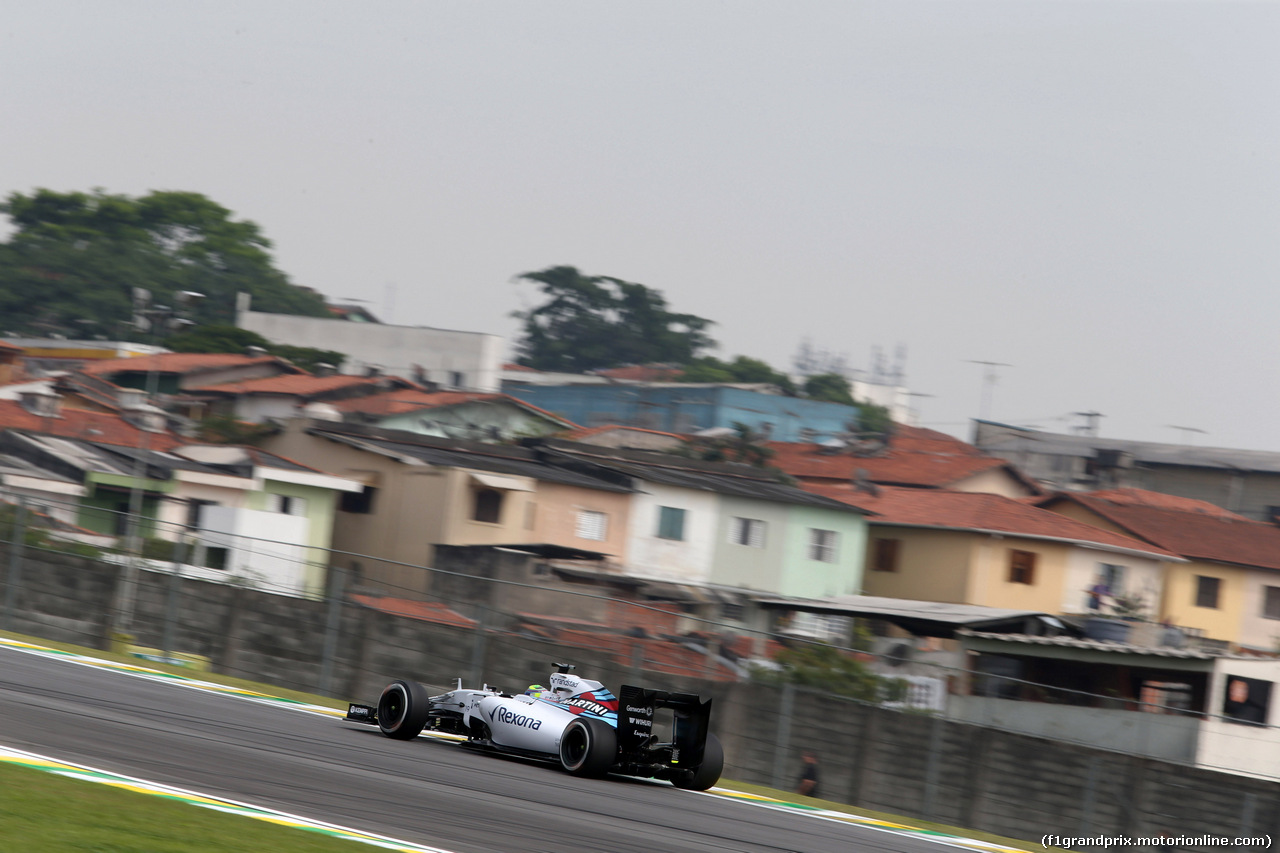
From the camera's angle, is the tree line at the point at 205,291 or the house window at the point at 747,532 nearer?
the house window at the point at 747,532

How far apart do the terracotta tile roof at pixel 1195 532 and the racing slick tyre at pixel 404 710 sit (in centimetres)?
4053

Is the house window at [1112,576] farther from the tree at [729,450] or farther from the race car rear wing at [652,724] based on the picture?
the race car rear wing at [652,724]

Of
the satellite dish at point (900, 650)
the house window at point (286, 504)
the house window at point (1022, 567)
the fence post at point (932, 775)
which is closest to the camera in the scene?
the fence post at point (932, 775)

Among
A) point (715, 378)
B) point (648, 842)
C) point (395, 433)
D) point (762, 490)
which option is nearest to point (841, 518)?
point (762, 490)

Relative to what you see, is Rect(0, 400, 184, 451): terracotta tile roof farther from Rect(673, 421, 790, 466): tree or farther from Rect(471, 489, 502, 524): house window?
Rect(673, 421, 790, 466): tree

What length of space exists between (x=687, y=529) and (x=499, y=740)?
31108mm

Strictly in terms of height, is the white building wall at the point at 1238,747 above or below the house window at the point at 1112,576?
below

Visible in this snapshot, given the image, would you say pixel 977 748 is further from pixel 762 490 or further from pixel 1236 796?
pixel 762 490

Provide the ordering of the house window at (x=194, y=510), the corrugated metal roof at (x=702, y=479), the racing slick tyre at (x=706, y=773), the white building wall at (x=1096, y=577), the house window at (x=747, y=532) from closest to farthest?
the racing slick tyre at (x=706, y=773) → the house window at (x=194, y=510) → the corrugated metal roof at (x=702, y=479) → the house window at (x=747, y=532) → the white building wall at (x=1096, y=577)

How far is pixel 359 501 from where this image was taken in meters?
40.1

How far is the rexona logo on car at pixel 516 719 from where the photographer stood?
1210cm

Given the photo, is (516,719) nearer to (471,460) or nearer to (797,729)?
(797,729)

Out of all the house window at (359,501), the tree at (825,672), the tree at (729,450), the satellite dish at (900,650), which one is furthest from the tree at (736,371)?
the tree at (825,672)

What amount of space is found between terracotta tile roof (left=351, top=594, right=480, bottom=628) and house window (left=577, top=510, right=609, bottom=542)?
22.7 meters
